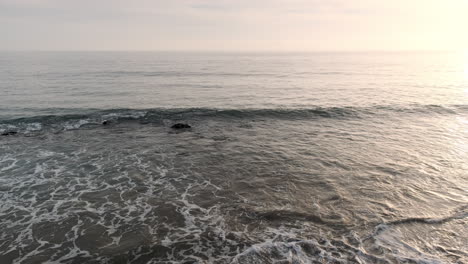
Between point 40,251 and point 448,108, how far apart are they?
1815 inches

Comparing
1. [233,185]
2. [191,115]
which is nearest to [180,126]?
[191,115]

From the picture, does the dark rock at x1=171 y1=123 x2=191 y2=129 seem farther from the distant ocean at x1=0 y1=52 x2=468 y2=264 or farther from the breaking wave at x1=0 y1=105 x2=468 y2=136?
the breaking wave at x1=0 y1=105 x2=468 y2=136

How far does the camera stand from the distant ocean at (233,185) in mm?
11656

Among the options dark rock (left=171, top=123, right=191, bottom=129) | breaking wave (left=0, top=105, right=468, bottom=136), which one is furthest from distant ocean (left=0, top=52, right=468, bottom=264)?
dark rock (left=171, top=123, right=191, bottom=129)

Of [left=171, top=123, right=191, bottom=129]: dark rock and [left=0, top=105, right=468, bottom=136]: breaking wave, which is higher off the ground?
[left=0, top=105, right=468, bottom=136]: breaking wave

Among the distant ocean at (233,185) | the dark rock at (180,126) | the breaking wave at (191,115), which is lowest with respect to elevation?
the distant ocean at (233,185)

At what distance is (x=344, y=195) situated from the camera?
15.7 meters

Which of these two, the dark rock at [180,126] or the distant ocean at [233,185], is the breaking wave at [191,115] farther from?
the dark rock at [180,126]

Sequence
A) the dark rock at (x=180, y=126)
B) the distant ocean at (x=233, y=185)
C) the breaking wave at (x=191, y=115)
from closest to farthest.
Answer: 1. the distant ocean at (x=233, y=185)
2. the dark rock at (x=180, y=126)
3. the breaking wave at (x=191, y=115)

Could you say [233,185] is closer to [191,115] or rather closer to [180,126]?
[180,126]

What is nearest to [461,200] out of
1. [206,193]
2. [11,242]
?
[206,193]

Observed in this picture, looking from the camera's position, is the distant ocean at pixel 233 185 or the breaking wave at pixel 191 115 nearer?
the distant ocean at pixel 233 185

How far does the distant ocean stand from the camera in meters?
11.7

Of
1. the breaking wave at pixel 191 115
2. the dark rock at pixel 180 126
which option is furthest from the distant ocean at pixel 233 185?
the dark rock at pixel 180 126
